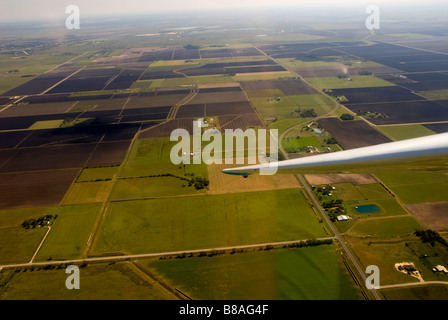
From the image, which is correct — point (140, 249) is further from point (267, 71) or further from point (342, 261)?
point (267, 71)

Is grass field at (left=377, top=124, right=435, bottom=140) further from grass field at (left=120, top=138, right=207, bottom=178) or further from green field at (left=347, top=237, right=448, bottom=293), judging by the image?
grass field at (left=120, top=138, right=207, bottom=178)

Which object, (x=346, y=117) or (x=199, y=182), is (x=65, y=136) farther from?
(x=346, y=117)

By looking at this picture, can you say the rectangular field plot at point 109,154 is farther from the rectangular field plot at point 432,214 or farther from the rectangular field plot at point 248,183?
the rectangular field plot at point 432,214

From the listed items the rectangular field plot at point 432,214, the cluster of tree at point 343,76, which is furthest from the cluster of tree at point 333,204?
the cluster of tree at point 343,76

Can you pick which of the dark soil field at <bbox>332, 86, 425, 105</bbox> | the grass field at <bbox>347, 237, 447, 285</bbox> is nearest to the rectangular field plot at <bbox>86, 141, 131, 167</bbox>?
the grass field at <bbox>347, 237, 447, 285</bbox>
